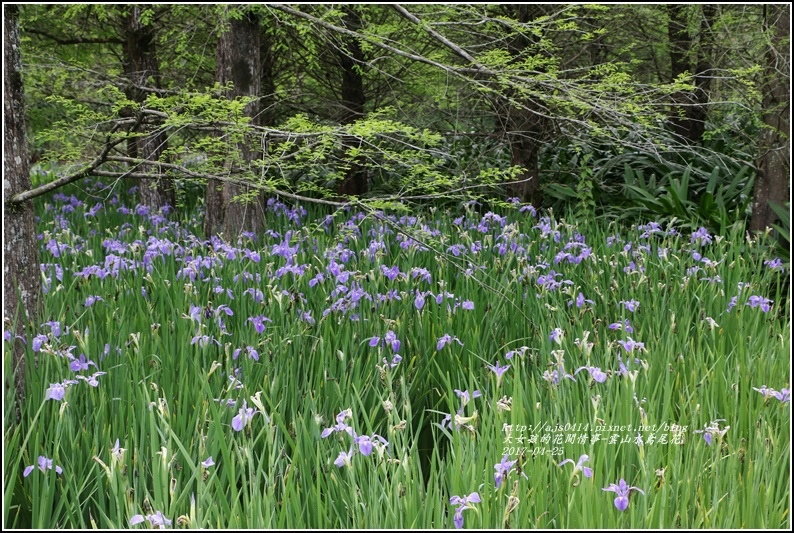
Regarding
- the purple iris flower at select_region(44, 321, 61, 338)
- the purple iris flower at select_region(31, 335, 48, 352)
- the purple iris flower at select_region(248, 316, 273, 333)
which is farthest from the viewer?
the purple iris flower at select_region(248, 316, 273, 333)

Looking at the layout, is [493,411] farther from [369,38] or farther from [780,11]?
[780,11]

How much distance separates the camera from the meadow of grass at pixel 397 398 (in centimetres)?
193

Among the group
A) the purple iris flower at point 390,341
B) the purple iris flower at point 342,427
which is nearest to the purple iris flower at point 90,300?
the purple iris flower at point 390,341

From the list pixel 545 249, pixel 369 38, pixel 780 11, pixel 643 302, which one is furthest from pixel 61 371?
pixel 780 11

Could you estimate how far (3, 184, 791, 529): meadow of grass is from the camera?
6.33ft

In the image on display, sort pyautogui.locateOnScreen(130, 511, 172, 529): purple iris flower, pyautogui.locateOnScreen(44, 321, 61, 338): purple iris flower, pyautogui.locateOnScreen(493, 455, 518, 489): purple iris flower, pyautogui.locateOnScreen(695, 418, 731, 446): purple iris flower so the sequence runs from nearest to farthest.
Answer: pyautogui.locateOnScreen(130, 511, 172, 529): purple iris flower, pyautogui.locateOnScreen(493, 455, 518, 489): purple iris flower, pyautogui.locateOnScreen(695, 418, 731, 446): purple iris flower, pyautogui.locateOnScreen(44, 321, 61, 338): purple iris flower

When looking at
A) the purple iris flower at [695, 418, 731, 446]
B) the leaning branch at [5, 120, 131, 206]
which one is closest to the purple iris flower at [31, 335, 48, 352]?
the leaning branch at [5, 120, 131, 206]

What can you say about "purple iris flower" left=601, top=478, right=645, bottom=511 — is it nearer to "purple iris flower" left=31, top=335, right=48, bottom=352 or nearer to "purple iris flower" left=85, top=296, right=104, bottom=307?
"purple iris flower" left=31, top=335, right=48, bottom=352

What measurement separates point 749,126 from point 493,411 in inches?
295

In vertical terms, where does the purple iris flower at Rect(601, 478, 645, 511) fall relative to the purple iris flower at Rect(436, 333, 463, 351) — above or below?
below

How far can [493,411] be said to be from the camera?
7.91 feet

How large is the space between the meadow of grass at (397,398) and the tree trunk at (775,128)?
1.56m

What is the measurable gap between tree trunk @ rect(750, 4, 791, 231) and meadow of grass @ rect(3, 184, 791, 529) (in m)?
1.56

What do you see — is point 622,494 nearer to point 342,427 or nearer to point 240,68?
point 342,427
